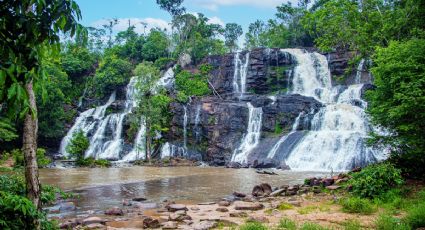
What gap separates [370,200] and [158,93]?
3033 cm

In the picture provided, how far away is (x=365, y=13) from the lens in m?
24.3

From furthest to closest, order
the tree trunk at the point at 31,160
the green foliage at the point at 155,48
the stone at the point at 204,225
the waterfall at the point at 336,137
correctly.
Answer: the green foliage at the point at 155,48, the waterfall at the point at 336,137, the stone at the point at 204,225, the tree trunk at the point at 31,160

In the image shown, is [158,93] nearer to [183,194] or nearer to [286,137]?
[286,137]

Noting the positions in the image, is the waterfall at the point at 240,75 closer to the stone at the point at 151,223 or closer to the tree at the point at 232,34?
the tree at the point at 232,34

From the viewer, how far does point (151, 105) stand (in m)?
35.9

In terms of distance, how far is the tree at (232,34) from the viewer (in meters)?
73.9

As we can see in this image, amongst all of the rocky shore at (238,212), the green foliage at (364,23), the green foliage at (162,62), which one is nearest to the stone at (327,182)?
the rocky shore at (238,212)

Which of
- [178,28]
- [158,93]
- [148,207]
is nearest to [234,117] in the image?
[158,93]

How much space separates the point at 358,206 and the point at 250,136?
82.3 feet

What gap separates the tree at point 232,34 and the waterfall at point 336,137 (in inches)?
1474

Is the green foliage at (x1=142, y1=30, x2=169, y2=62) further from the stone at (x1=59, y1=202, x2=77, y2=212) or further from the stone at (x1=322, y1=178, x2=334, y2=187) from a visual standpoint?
the stone at (x1=322, y1=178, x2=334, y2=187)

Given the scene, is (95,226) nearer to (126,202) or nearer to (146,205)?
(146,205)

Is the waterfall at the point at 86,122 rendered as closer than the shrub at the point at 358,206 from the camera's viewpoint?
No

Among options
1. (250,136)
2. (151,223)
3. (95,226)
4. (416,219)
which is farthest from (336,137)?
(95,226)
